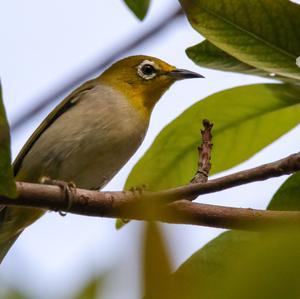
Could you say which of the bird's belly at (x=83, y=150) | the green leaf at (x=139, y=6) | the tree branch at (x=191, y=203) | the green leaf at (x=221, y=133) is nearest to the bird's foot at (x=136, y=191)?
the tree branch at (x=191, y=203)

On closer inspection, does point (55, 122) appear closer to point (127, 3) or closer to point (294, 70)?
point (294, 70)

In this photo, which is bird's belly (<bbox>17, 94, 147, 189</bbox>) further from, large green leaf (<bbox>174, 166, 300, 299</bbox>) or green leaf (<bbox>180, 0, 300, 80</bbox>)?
large green leaf (<bbox>174, 166, 300, 299</bbox>)

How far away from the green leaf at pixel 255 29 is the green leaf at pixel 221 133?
0.54 m

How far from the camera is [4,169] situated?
1.69m

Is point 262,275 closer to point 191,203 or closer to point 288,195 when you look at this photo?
point 191,203

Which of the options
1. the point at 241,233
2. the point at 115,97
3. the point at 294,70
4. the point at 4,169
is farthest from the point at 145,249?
the point at 115,97

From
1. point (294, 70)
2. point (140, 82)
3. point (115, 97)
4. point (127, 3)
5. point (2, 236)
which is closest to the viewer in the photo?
point (127, 3)

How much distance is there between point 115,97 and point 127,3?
3295mm

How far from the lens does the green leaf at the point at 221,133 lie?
307cm

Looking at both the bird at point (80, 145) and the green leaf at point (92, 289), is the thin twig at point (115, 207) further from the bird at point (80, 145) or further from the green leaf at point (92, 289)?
the bird at point (80, 145)

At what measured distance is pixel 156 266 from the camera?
0.62 m

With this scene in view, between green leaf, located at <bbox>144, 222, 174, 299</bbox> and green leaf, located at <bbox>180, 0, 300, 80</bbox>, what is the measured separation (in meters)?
1.76

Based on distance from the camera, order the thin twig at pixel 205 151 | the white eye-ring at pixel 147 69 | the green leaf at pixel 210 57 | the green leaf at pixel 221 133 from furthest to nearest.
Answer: the white eye-ring at pixel 147 69
the green leaf at pixel 221 133
the green leaf at pixel 210 57
the thin twig at pixel 205 151

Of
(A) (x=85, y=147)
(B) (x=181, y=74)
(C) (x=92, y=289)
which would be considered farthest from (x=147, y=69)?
(C) (x=92, y=289)
